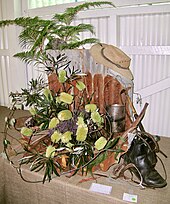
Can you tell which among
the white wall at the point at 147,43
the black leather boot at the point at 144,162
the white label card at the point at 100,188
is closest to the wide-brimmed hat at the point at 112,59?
the black leather boot at the point at 144,162

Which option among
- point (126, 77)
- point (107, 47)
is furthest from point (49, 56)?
point (126, 77)

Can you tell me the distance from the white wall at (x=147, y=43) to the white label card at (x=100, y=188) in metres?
1.42

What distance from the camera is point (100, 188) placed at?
1.14 metres

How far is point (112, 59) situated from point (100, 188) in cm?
78

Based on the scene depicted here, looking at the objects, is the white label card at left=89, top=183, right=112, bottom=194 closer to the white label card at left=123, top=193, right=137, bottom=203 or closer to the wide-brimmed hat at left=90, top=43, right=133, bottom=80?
the white label card at left=123, top=193, right=137, bottom=203

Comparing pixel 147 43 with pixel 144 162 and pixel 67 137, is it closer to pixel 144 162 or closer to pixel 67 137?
pixel 144 162

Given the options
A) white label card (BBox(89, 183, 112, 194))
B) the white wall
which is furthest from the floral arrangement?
the white wall

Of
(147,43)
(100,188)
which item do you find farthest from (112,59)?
(147,43)

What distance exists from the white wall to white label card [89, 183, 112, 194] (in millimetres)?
1415

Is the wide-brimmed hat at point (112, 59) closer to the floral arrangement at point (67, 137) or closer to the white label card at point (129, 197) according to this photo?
the floral arrangement at point (67, 137)

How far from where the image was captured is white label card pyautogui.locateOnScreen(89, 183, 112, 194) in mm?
1112

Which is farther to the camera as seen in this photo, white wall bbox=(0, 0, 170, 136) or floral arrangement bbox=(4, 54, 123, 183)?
white wall bbox=(0, 0, 170, 136)

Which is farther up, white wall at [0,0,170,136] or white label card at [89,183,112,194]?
white wall at [0,0,170,136]

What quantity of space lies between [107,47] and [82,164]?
80 centimetres
